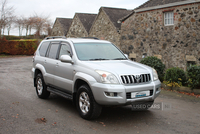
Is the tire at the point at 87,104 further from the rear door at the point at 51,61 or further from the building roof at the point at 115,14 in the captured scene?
the building roof at the point at 115,14

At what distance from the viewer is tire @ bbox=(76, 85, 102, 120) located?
17.7ft

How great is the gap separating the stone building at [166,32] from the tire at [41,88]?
8568 mm

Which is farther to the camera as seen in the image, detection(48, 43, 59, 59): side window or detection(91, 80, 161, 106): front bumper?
detection(48, 43, 59, 59): side window

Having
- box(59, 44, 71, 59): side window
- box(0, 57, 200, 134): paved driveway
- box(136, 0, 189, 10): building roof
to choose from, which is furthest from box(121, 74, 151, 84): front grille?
box(136, 0, 189, 10): building roof

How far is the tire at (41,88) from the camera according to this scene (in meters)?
7.64

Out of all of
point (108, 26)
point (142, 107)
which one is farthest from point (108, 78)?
point (108, 26)

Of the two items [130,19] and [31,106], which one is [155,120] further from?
[130,19]

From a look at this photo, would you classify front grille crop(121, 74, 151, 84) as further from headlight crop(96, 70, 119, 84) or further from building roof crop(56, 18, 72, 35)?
building roof crop(56, 18, 72, 35)

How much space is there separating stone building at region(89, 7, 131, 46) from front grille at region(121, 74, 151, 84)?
41.7 feet

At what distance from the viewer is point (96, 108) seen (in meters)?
5.39

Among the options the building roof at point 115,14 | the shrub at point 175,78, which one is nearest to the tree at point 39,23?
the building roof at point 115,14

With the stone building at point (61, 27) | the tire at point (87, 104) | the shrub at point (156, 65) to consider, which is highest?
the stone building at point (61, 27)

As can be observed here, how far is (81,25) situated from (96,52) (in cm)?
1753

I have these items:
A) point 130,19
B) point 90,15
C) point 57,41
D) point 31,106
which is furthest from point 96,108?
point 90,15
